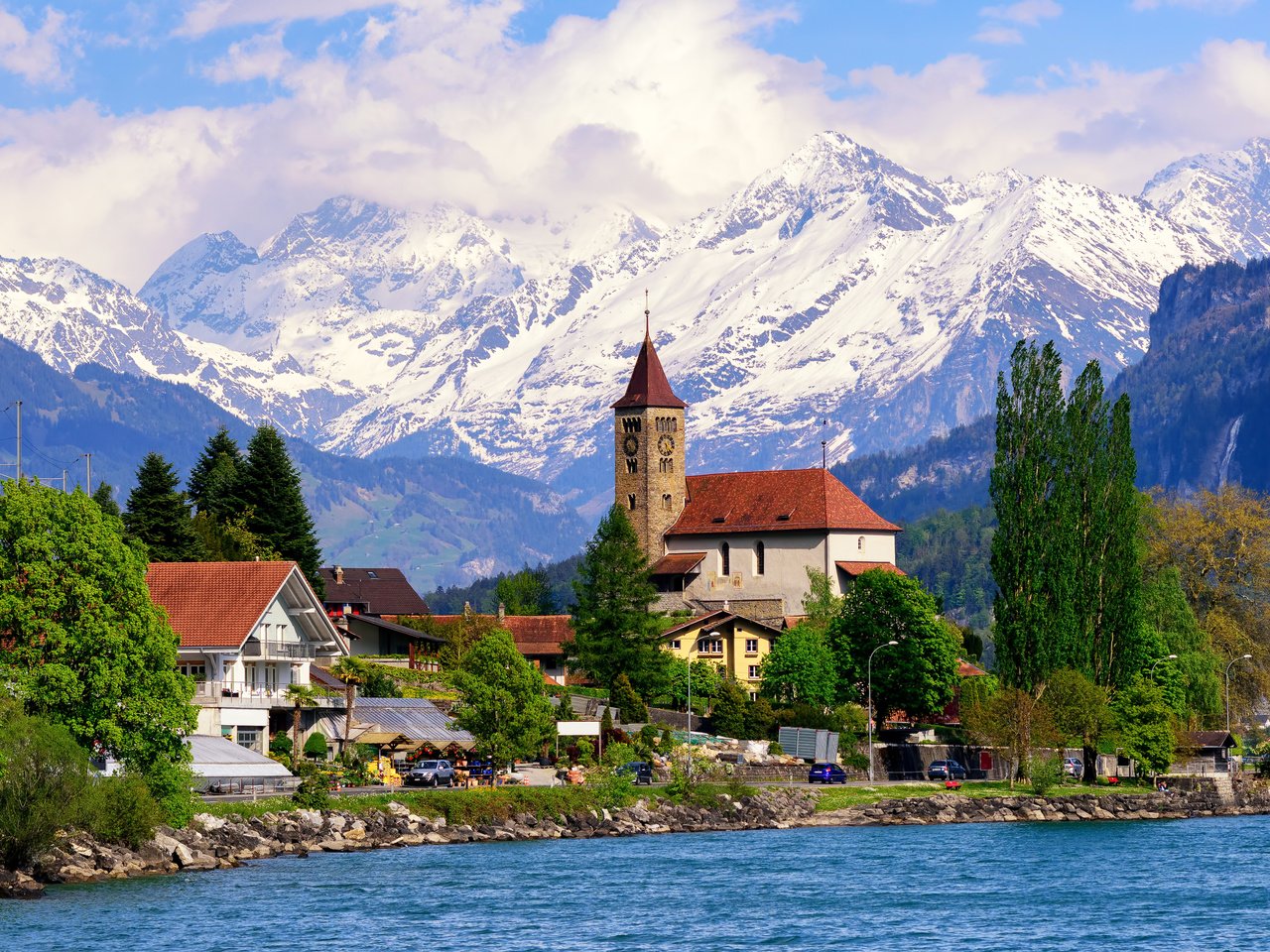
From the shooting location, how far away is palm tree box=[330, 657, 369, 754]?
101250mm

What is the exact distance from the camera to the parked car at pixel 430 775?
94.1m

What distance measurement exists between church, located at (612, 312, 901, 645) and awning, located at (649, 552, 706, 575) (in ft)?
0.25

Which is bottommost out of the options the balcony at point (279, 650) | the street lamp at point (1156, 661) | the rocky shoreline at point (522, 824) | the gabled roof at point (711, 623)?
the rocky shoreline at point (522, 824)

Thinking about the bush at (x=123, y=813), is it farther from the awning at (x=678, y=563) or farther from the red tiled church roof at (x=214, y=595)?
the awning at (x=678, y=563)

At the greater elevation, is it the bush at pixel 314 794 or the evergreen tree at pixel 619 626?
the evergreen tree at pixel 619 626

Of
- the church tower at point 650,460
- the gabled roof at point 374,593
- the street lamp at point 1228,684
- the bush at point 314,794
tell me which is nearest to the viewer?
the bush at point 314,794

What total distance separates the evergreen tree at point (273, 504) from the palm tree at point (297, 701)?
30.6 meters

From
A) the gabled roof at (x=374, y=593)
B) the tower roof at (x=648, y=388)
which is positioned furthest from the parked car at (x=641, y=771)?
the tower roof at (x=648, y=388)

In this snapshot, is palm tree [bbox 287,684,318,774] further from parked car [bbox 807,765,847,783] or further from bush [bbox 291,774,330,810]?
parked car [bbox 807,765,847,783]

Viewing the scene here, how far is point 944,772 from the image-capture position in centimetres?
11744

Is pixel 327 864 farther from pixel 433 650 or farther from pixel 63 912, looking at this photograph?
pixel 433 650

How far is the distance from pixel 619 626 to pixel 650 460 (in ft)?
142

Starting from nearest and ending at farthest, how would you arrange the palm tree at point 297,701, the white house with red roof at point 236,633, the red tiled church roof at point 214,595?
1. the white house with red roof at point 236,633
2. the red tiled church roof at point 214,595
3. the palm tree at point 297,701

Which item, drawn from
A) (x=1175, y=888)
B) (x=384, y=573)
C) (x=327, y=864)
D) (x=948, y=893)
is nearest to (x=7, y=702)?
(x=327, y=864)
